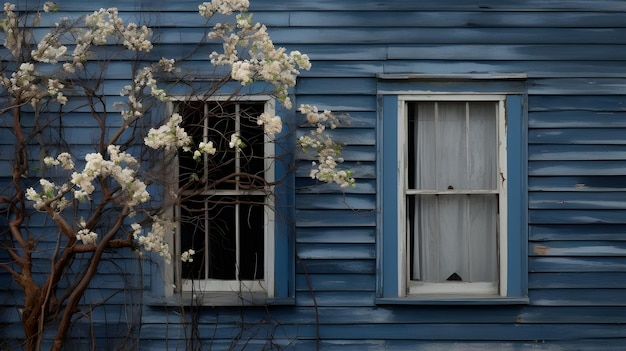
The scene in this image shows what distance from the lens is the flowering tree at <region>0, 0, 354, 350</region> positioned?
6.87 meters

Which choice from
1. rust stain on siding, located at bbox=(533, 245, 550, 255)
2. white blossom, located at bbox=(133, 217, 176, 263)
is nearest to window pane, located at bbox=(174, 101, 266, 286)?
white blossom, located at bbox=(133, 217, 176, 263)

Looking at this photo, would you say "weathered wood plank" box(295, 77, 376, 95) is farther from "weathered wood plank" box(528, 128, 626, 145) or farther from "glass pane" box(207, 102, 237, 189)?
"weathered wood plank" box(528, 128, 626, 145)

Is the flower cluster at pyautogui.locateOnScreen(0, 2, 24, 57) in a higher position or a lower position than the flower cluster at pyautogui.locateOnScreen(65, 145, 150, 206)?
higher

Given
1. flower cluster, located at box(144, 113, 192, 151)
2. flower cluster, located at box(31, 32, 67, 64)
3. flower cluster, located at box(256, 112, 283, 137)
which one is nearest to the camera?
flower cluster, located at box(144, 113, 192, 151)

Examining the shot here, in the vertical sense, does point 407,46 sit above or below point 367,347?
above

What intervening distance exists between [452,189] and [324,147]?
3.69 feet

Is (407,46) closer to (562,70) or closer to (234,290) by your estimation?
(562,70)

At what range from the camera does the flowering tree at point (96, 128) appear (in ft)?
22.5

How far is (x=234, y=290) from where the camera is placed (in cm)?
778

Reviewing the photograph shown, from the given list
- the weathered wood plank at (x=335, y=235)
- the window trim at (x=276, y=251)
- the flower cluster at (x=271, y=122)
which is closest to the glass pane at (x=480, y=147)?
the weathered wood plank at (x=335, y=235)

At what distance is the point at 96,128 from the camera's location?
773 centimetres

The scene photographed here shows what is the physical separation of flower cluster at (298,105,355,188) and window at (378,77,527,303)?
0.46 metres

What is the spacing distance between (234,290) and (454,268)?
68.3 inches

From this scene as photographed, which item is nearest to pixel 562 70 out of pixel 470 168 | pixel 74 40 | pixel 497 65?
pixel 497 65
